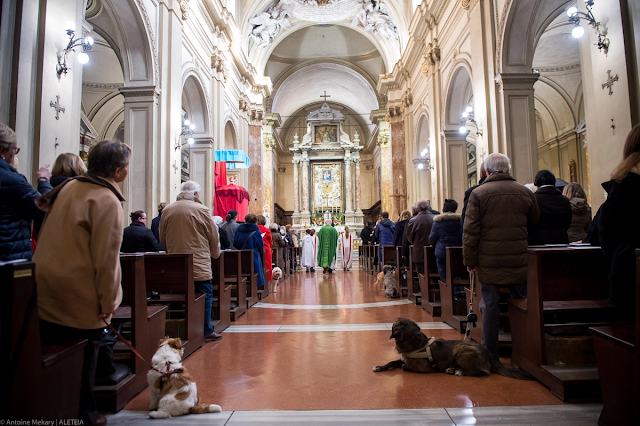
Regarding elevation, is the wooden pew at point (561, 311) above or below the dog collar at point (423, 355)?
above

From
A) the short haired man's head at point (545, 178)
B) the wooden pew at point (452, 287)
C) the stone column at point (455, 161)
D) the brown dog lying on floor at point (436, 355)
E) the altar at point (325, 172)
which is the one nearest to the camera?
the brown dog lying on floor at point (436, 355)

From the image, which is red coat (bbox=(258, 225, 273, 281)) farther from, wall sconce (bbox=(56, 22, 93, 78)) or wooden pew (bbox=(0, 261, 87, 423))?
wooden pew (bbox=(0, 261, 87, 423))

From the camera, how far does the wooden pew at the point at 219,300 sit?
14.8 feet

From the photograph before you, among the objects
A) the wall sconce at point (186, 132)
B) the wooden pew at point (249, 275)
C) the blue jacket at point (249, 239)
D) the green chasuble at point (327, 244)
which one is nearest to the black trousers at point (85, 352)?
the wooden pew at point (249, 275)

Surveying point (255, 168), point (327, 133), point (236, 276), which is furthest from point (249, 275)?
point (327, 133)

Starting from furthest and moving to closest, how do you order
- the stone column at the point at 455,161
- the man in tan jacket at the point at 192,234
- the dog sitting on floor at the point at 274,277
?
the stone column at the point at 455,161, the dog sitting on floor at the point at 274,277, the man in tan jacket at the point at 192,234

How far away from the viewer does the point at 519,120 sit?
7527 mm

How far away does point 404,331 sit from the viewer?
3029 millimetres

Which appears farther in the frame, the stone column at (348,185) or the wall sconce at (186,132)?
the stone column at (348,185)

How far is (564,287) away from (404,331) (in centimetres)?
111

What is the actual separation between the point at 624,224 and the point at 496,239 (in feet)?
3.07

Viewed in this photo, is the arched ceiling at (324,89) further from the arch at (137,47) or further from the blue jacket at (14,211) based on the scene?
the blue jacket at (14,211)

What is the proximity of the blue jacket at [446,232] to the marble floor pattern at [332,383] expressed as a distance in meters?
0.87

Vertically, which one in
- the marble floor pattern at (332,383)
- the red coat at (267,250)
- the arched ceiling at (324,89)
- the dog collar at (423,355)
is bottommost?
the marble floor pattern at (332,383)
